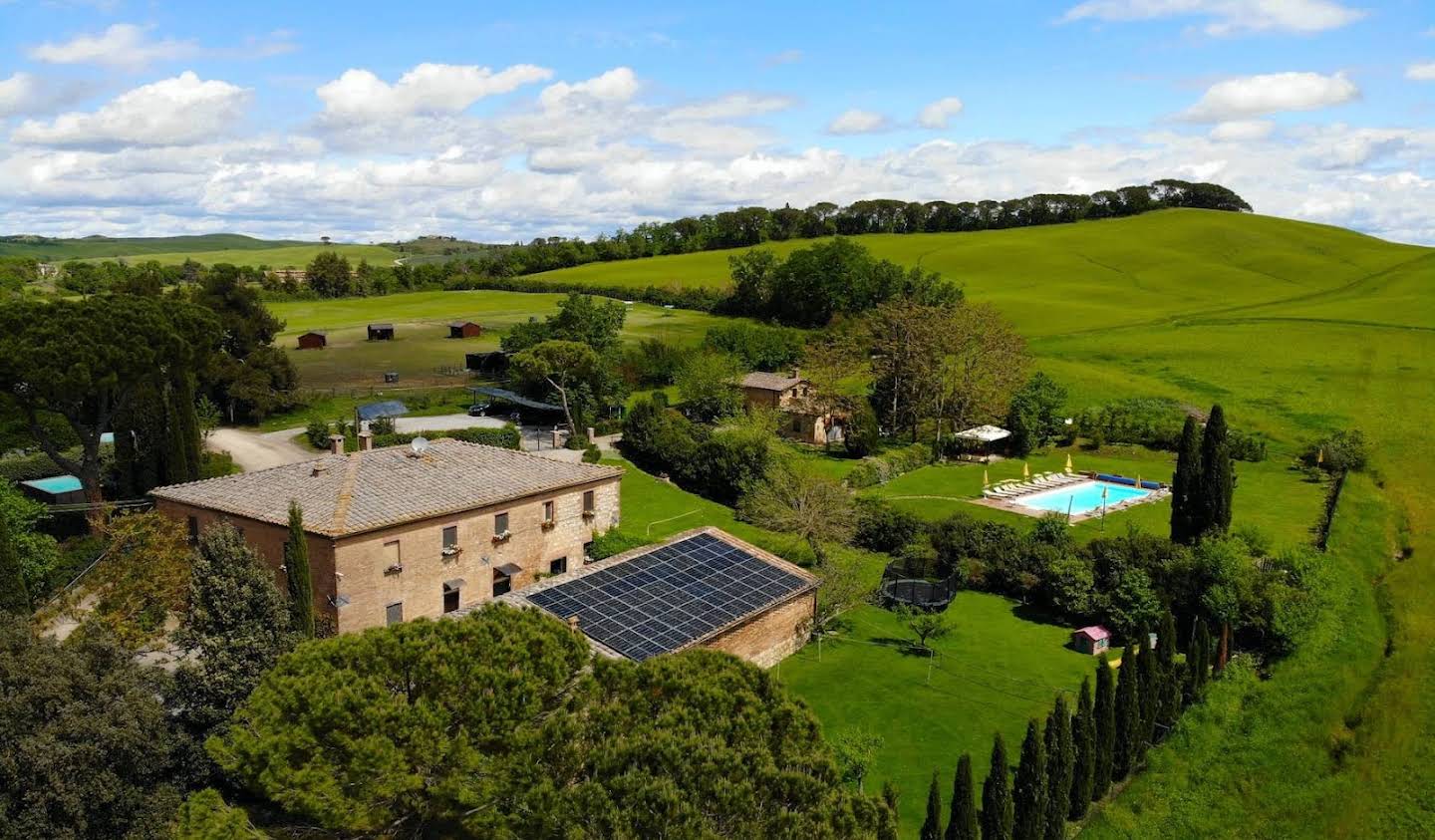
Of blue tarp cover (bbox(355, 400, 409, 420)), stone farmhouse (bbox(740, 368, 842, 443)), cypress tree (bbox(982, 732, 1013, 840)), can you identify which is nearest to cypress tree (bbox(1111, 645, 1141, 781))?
cypress tree (bbox(982, 732, 1013, 840))

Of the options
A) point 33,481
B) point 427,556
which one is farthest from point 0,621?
point 33,481

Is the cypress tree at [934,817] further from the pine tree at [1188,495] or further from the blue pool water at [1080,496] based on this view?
the blue pool water at [1080,496]

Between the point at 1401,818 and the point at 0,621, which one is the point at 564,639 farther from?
the point at 1401,818

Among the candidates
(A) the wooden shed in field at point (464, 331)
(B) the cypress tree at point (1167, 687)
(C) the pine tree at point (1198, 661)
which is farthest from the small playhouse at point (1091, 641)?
(A) the wooden shed in field at point (464, 331)

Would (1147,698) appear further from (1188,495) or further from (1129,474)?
(1129,474)

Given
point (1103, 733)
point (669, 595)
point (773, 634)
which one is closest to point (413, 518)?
point (669, 595)
